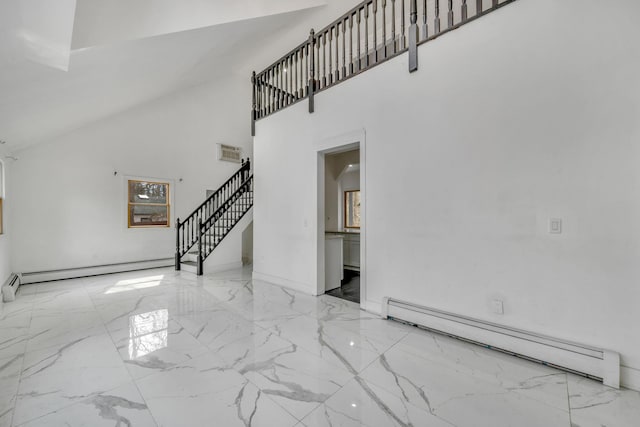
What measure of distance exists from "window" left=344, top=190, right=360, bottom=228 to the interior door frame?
3770mm

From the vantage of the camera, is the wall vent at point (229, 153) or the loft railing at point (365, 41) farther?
the wall vent at point (229, 153)

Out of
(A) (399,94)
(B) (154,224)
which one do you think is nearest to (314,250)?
(A) (399,94)

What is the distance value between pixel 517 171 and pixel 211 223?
5.74 m

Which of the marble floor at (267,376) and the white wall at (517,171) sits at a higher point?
the white wall at (517,171)

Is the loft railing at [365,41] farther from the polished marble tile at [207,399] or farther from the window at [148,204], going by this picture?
the polished marble tile at [207,399]

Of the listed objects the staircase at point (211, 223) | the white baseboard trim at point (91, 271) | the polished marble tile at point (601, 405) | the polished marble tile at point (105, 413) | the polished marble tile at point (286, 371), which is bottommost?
the polished marble tile at point (601, 405)

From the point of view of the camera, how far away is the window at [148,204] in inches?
235

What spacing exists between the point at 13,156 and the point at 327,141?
17.6 feet

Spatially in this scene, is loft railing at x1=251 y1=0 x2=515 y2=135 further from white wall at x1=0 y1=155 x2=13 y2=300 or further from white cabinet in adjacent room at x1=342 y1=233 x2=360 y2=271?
white wall at x1=0 y1=155 x2=13 y2=300

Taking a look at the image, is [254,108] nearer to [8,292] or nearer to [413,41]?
[413,41]

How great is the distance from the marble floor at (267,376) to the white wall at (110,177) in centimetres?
216

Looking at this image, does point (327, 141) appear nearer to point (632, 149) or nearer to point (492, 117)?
point (492, 117)

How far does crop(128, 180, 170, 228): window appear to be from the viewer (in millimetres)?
5957

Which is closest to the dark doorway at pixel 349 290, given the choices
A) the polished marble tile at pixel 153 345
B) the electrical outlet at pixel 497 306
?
the electrical outlet at pixel 497 306
